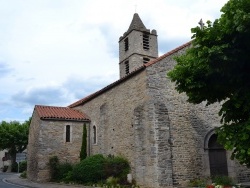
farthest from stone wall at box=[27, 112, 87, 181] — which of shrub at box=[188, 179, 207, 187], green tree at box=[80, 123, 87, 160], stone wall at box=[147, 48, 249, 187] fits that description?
shrub at box=[188, 179, 207, 187]

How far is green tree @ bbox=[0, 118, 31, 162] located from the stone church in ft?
64.5

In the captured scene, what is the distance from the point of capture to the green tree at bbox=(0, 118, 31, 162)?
4053 cm

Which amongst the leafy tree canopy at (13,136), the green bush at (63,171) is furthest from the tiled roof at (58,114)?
the leafy tree canopy at (13,136)

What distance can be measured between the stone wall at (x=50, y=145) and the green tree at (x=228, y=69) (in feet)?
48.0

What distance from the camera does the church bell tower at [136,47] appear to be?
2956cm

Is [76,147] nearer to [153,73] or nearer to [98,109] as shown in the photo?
[98,109]

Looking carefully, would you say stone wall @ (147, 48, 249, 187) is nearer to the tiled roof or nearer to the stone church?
the stone church

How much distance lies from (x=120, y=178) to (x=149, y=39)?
1781cm

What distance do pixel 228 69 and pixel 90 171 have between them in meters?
11.9

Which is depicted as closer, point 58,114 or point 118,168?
point 118,168

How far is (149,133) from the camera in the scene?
15977 millimetres

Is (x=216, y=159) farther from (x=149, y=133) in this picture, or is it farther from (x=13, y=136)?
(x=13, y=136)

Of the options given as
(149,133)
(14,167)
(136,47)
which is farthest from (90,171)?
(14,167)

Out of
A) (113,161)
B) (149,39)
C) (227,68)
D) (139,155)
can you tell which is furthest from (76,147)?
(227,68)
